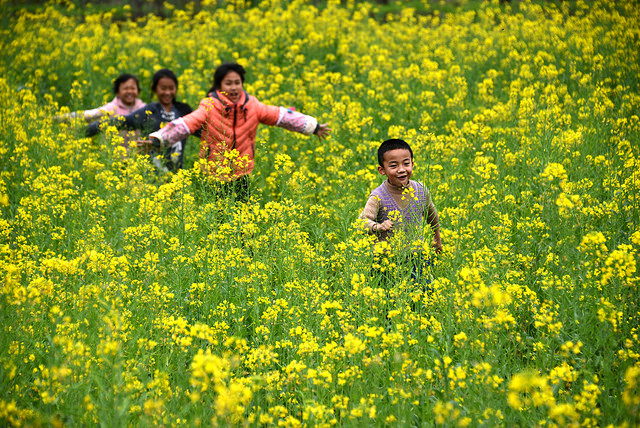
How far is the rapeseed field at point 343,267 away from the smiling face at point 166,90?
35.9 inches

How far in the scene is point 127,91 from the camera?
7508 mm

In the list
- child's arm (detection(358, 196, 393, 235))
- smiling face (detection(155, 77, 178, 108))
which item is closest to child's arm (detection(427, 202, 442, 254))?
child's arm (detection(358, 196, 393, 235))

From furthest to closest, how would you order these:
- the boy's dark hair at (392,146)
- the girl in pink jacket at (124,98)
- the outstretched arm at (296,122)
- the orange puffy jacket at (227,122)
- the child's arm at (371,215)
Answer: the girl in pink jacket at (124,98), the outstretched arm at (296,122), the orange puffy jacket at (227,122), the boy's dark hair at (392,146), the child's arm at (371,215)

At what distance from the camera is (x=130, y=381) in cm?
295

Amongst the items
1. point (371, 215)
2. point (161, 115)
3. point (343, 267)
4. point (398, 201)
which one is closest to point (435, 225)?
point (398, 201)

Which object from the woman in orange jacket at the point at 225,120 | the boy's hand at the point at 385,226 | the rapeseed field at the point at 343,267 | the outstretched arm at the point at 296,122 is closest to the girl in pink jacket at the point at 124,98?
the rapeseed field at the point at 343,267

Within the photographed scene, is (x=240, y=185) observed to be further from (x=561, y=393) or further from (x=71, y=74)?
(x=71, y=74)

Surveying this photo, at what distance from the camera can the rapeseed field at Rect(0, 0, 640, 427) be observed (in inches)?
113

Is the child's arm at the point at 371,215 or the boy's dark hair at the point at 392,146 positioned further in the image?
the boy's dark hair at the point at 392,146

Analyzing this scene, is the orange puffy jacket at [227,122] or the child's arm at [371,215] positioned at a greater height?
the orange puffy jacket at [227,122]

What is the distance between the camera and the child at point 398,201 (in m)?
4.18

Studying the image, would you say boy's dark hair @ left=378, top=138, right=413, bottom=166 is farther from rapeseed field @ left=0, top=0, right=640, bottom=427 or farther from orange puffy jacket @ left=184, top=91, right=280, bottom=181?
orange puffy jacket @ left=184, top=91, right=280, bottom=181

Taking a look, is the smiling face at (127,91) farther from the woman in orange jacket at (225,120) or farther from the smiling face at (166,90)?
the woman in orange jacket at (225,120)

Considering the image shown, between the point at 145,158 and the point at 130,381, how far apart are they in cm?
330
